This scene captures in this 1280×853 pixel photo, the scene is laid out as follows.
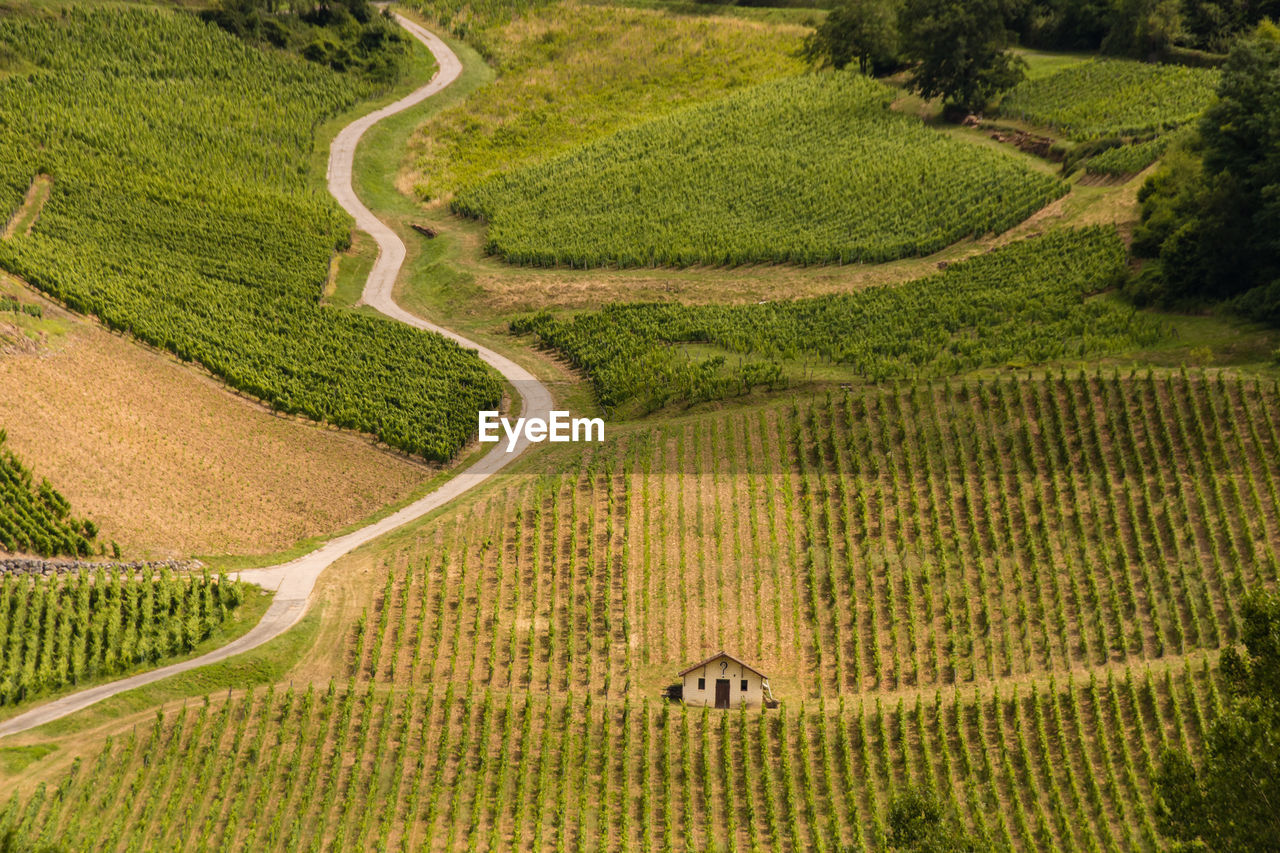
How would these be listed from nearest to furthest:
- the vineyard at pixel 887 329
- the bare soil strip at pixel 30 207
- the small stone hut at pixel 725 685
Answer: the small stone hut at pixel 725 685, the vineyard at pixel 887 329, the bare soil strip at pixel 30 207

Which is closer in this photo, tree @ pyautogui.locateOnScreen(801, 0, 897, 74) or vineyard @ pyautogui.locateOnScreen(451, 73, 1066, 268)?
vineyard @ pyautogui.locateOnScreen(451, 73, 1066, 268)

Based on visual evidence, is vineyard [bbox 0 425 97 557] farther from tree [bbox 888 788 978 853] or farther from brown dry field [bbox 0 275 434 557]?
tree [bbox 888 788 978 853]

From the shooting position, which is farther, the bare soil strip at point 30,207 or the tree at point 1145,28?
the tree at point 1145,28

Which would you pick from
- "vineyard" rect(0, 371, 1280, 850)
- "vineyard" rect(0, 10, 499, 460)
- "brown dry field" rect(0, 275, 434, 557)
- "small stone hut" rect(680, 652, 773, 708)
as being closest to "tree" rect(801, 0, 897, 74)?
"vineyard" rect(0, 10, 499, 460)

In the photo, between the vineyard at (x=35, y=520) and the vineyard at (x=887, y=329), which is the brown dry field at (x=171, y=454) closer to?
the vineyard at (x=35, y=520)

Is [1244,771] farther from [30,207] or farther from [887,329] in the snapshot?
[30,207]

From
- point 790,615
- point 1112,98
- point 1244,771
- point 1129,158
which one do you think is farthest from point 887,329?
point 1244,771

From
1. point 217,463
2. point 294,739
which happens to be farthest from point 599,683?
point 217,463

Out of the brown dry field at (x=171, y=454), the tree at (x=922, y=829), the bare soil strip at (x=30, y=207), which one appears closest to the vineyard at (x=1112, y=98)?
the brown dry field at (x=171, y=454)

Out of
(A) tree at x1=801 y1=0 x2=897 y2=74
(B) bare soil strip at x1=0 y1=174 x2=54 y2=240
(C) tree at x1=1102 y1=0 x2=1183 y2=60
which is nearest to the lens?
(B) bare soil strip at x1=0 y1=174 x2=54 y2=240
